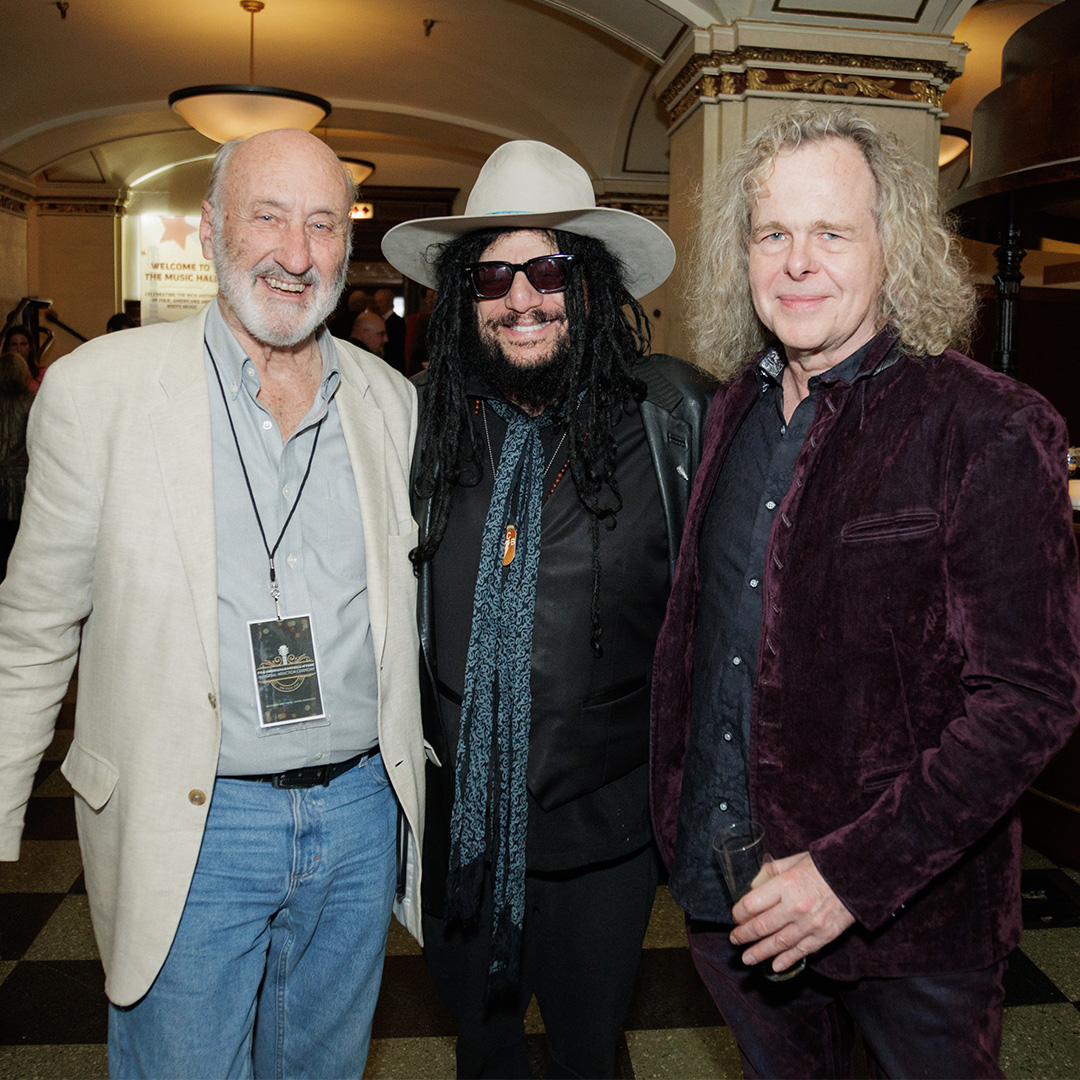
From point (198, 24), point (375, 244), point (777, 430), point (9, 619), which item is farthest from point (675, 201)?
point (375, 244)

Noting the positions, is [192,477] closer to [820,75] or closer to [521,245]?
[521,245]

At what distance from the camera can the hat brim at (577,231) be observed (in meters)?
1.87

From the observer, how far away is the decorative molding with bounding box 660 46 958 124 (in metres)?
5.05

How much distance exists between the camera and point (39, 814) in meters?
3.62

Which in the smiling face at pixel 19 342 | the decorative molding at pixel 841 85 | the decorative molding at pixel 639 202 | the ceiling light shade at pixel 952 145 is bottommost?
the smiling face at pixel 19 342

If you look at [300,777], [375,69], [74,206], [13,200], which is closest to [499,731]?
[300,777]

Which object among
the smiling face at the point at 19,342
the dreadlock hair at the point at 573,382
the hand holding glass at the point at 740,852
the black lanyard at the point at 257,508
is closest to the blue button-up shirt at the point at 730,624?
the hand holding glass at the point at 740,852

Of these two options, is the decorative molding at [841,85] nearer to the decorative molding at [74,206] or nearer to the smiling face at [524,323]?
the smiling face at [524,323]

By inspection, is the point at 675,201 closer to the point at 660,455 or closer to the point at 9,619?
the point at 660,455

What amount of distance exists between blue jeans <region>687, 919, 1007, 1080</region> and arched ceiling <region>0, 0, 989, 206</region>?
531cm

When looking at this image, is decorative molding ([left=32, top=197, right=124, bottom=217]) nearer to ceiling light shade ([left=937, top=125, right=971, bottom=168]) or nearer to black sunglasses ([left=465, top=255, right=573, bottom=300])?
ceiling light shade ([left=937, top=125, right=971, bottom=168])

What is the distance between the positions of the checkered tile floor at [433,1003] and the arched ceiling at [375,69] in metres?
4.89

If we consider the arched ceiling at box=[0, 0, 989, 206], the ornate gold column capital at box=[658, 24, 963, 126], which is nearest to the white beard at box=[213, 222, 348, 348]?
the ornate gold column capital at box=[658, 24, 963, 126]

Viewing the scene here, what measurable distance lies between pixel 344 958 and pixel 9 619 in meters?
0.78
